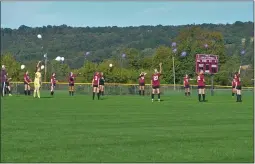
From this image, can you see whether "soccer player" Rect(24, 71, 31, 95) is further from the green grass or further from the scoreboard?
the green grass

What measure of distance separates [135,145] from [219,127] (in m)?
4.94

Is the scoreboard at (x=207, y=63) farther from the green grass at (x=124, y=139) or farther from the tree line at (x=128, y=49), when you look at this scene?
the green grass at (x=124, y=139)

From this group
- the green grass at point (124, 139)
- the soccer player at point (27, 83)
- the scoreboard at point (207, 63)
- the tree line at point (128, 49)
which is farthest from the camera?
the tree line at point (128, 49)

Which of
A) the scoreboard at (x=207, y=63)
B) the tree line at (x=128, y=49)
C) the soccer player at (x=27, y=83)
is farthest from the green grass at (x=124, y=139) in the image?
the tree line at (x=128, y=49)

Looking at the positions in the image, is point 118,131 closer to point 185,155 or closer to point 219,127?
point 219,127

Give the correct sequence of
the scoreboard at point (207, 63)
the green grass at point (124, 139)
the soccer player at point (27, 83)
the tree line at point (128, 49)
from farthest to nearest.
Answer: the tree line at point (128, 49) < the scoreboard at point (207, 63) < the soccer player at point (27, 83) < the green grass at point (124, 139)

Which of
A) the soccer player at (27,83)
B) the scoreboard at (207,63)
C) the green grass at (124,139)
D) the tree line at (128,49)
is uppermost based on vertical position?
the tree line at (128,49)

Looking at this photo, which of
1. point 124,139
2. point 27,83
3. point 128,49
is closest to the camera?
point 124,139

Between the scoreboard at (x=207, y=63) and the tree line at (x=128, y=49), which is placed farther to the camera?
the tree line at (x=128, y=49)

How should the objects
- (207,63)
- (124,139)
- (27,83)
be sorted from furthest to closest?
1. (207,63)
2. (27,83)
3. (124,139)

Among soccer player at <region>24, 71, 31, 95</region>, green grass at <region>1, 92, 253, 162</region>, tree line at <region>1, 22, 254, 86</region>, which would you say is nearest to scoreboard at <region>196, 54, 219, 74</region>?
soccer player at <region>24, 71, 31, 95</region>

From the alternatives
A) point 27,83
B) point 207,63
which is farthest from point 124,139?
point 207,63

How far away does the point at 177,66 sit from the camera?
3334 inches

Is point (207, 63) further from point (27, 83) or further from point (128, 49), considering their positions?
point (128, 49)
